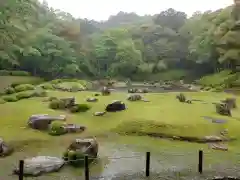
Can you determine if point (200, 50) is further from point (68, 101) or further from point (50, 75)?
point (68, 101)

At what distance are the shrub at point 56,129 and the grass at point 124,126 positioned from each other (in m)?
0.32

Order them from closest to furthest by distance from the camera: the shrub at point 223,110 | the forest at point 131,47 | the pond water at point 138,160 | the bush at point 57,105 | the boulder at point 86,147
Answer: the pond water at point 138,160 → the boulder at point 86,147 → the shrub at point 223,110 → the bush at point 57,105 → the forest at point 131,47

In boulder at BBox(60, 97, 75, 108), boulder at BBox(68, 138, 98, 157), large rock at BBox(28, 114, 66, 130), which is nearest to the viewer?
boulder at BBox(68, 138, 98, 157)

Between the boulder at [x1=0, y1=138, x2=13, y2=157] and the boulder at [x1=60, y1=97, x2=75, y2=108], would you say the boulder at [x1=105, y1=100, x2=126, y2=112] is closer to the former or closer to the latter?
the boulder at [x1=60, y1=97, x2=75, y2=108]

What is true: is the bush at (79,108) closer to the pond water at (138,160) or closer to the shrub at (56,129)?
the shrub at (56,129)

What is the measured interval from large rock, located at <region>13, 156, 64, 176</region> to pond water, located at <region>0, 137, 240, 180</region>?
0.72ft

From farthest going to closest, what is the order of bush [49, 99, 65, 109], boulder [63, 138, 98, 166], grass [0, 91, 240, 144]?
1. bush [49, 99, 65, 109]
2. grass [0, 91, 240, 144]
3. boulder [63, 138, 98, 166]

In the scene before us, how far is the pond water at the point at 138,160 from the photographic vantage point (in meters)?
9.91

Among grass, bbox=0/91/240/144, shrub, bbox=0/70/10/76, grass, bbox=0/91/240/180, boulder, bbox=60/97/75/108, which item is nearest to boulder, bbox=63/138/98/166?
grass, bbox=0/91/240/180

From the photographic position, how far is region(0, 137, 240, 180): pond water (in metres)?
9.91

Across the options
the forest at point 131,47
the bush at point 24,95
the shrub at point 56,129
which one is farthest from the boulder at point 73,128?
the forest at point 131,47

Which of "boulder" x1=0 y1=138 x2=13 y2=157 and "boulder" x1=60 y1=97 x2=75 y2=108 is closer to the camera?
"boulder" x1=0 y1=138 x2=13 y2=157

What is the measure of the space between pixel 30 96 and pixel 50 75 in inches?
611

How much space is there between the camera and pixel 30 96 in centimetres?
2308
